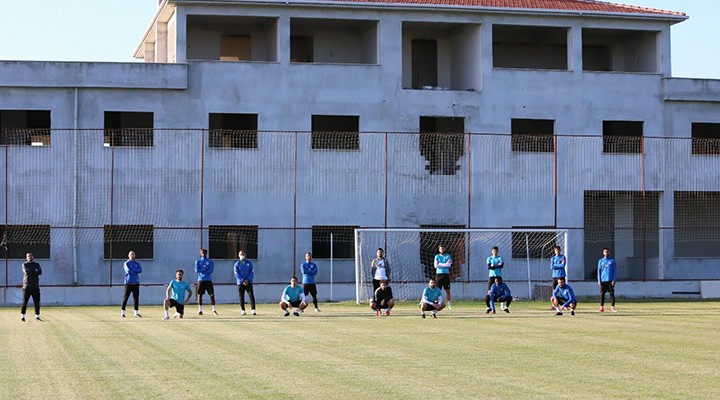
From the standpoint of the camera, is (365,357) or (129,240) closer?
(365,357)

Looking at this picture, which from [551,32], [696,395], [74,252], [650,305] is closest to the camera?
[696,395]

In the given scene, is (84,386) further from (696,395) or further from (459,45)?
(459,45)

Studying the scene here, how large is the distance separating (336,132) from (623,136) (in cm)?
1292

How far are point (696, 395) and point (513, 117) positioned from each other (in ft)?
117

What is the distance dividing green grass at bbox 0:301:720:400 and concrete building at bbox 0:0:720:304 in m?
14.2

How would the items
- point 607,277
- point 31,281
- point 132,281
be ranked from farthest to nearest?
point 607,277, point 132,281, point 31,281

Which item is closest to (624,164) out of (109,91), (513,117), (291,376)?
(513,117)

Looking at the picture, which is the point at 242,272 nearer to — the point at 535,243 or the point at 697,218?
the point at 535,243

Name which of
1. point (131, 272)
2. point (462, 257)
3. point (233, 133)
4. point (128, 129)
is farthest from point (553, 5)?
point (131, 272)

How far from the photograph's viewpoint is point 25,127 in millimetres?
46375

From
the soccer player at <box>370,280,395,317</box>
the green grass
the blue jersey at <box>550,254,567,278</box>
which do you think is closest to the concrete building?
the blue jersey at <box>550,254,567,278</box>

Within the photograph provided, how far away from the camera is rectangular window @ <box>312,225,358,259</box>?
46.6 meters

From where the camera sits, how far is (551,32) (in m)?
52.6

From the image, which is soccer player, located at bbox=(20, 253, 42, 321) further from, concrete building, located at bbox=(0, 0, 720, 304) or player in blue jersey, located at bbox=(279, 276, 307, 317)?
concrete building, located at bbox=(0, 0, 720, 304)
